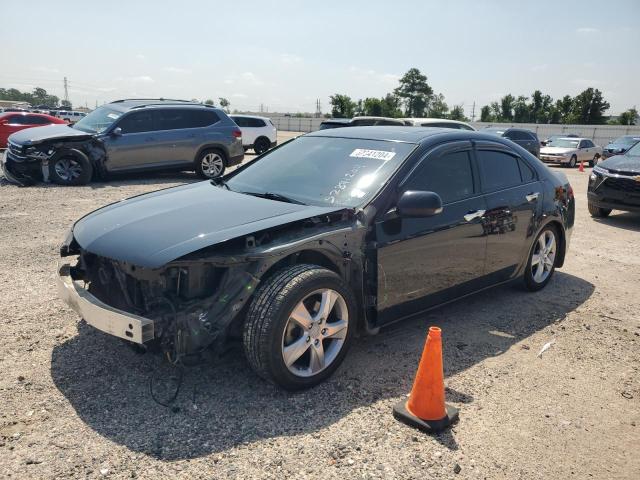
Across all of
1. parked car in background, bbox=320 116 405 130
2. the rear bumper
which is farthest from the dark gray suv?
the rear bumper

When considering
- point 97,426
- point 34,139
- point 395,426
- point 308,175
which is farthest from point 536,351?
point 34,139

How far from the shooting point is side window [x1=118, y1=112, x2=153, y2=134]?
1133 cm

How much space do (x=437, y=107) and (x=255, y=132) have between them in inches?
2987

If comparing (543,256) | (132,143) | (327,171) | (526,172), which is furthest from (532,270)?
(132,143)

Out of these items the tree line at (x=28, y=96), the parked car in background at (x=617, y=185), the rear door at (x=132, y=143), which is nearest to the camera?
the parked car in background at (x=617, y=185)

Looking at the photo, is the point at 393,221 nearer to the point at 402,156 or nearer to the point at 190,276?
the point at 402,156

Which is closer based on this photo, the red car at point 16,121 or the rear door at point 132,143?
the rear door at point 132,143

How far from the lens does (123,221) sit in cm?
361

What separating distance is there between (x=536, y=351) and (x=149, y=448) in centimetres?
296

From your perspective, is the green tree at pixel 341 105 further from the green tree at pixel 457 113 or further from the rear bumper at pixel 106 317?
the rear bumper at pixel 106 317

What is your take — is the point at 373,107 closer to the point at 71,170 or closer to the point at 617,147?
the point at 617,147

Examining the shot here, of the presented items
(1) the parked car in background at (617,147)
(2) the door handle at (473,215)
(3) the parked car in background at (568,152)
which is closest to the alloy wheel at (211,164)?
(2) the door handle at (473,215)

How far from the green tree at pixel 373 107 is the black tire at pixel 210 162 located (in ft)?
180

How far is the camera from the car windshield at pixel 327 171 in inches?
154
